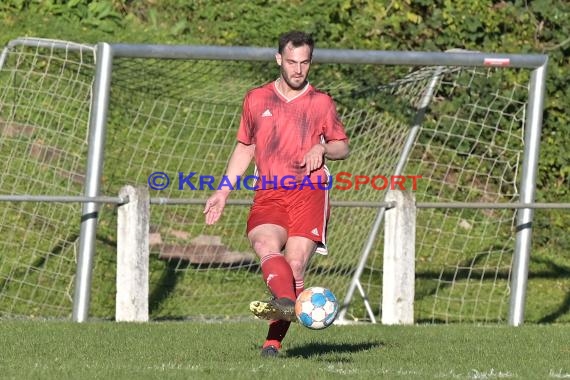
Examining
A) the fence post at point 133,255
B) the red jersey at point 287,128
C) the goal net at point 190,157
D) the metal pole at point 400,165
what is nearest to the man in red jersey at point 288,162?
the red jersey at point 287,128

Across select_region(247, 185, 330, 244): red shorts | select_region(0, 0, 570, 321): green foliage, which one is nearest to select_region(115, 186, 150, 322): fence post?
select_region(247, 185, 330, 244): red shorts

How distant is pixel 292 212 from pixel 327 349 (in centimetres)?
123

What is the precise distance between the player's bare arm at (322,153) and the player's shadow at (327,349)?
1247 mm

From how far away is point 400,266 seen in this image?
36.4ft

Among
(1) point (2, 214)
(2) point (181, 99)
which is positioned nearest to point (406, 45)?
(2) point (181, 99)

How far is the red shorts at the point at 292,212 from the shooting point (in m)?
7.83

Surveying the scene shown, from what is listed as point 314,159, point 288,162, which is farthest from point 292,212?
point 314,159

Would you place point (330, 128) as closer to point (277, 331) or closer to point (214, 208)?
point (214, 208)

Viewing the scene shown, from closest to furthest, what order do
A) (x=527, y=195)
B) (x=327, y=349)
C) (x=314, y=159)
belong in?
1. (x=314, y=159)
2. (x=327, y=349)
3. (x=527, y=195)

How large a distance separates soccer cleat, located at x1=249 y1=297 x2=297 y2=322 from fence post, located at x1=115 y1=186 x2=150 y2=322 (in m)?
3.15

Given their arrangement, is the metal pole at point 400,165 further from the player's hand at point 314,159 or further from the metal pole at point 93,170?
the player's hand at point 314,159

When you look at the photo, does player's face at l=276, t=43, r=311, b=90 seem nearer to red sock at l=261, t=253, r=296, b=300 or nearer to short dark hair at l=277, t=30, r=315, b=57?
short dark hair at l=277, t=30, r=315, b=57

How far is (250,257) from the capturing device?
1261cm

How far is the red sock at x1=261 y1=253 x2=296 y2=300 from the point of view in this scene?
292 inches
